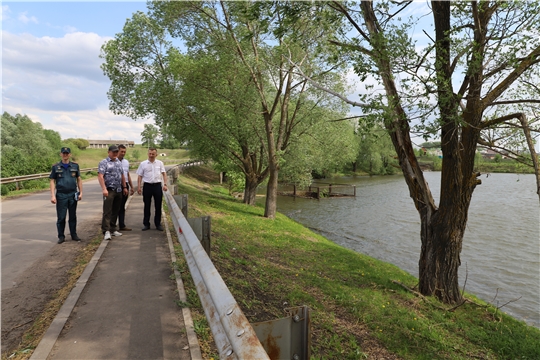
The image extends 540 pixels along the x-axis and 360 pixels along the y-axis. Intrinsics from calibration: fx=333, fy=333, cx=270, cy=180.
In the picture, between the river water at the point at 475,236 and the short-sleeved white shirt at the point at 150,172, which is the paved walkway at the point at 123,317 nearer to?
the short-sleeved white shirt at the point at 150,172

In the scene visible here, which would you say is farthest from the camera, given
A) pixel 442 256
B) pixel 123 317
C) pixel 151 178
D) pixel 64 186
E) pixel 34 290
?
pixel 442 256

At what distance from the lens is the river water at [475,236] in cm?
1149

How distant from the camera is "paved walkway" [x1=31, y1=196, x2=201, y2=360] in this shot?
304 cm

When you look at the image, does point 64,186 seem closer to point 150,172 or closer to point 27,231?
point 150,172

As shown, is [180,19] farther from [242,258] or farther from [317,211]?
[317,211]

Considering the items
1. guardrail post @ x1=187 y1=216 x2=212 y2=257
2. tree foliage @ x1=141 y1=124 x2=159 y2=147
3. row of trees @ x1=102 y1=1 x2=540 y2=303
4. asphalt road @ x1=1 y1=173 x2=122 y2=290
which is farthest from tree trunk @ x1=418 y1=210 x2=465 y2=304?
tree foliage @ x1=141 y1=124 x2=159 y2=147

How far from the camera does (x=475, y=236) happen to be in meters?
18.5

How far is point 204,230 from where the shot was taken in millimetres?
4418

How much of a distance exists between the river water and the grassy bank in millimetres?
1443

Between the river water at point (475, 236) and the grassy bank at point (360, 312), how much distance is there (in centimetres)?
144

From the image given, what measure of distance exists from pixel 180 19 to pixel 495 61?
13.6 meters

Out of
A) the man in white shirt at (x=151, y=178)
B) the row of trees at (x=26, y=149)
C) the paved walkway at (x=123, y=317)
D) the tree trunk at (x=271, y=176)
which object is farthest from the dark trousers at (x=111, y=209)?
the row of trees at (x=26, y=149)

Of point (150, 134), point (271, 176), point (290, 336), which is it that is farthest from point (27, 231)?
point (150, 134)

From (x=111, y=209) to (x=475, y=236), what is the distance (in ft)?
61.8
